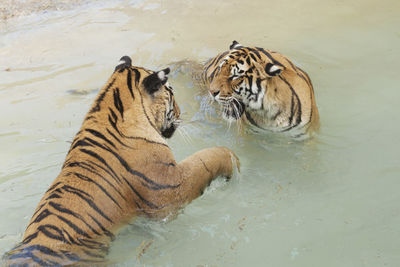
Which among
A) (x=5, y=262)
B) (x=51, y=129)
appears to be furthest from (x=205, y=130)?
(x=5, y=262)

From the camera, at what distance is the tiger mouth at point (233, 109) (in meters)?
4.31

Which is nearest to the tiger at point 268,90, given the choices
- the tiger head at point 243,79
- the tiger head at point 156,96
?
the tiger head at point 243,79

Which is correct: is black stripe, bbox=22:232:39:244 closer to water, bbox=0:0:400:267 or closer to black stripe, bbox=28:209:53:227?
black stripe, bbox=28:209:53:227

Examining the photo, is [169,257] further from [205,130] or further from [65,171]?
[205,130]

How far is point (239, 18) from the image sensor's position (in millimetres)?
7285

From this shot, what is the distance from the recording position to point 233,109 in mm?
4434

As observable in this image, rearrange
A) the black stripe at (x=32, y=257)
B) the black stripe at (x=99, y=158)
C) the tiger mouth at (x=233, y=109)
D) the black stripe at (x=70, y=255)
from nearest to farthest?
the black stripe at (x=32, y=257) < the black stripe at (x=70, y=255) < the black stripe at (x=99, y=158) < the tiger mouth at (x=233, y=109)

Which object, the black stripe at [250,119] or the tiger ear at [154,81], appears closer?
the tiger ear at [154,81]

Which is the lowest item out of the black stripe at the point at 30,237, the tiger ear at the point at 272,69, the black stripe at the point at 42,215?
the black stripe at the point at 30,237

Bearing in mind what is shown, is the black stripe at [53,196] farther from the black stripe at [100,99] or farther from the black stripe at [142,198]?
the black stripe at [100,99]

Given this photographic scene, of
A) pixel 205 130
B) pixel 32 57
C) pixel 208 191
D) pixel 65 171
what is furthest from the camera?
pixel 32 57

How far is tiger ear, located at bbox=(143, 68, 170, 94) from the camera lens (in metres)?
3.38

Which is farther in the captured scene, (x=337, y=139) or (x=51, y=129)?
(x=51, y=129)

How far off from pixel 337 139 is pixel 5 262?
10.0 feet
